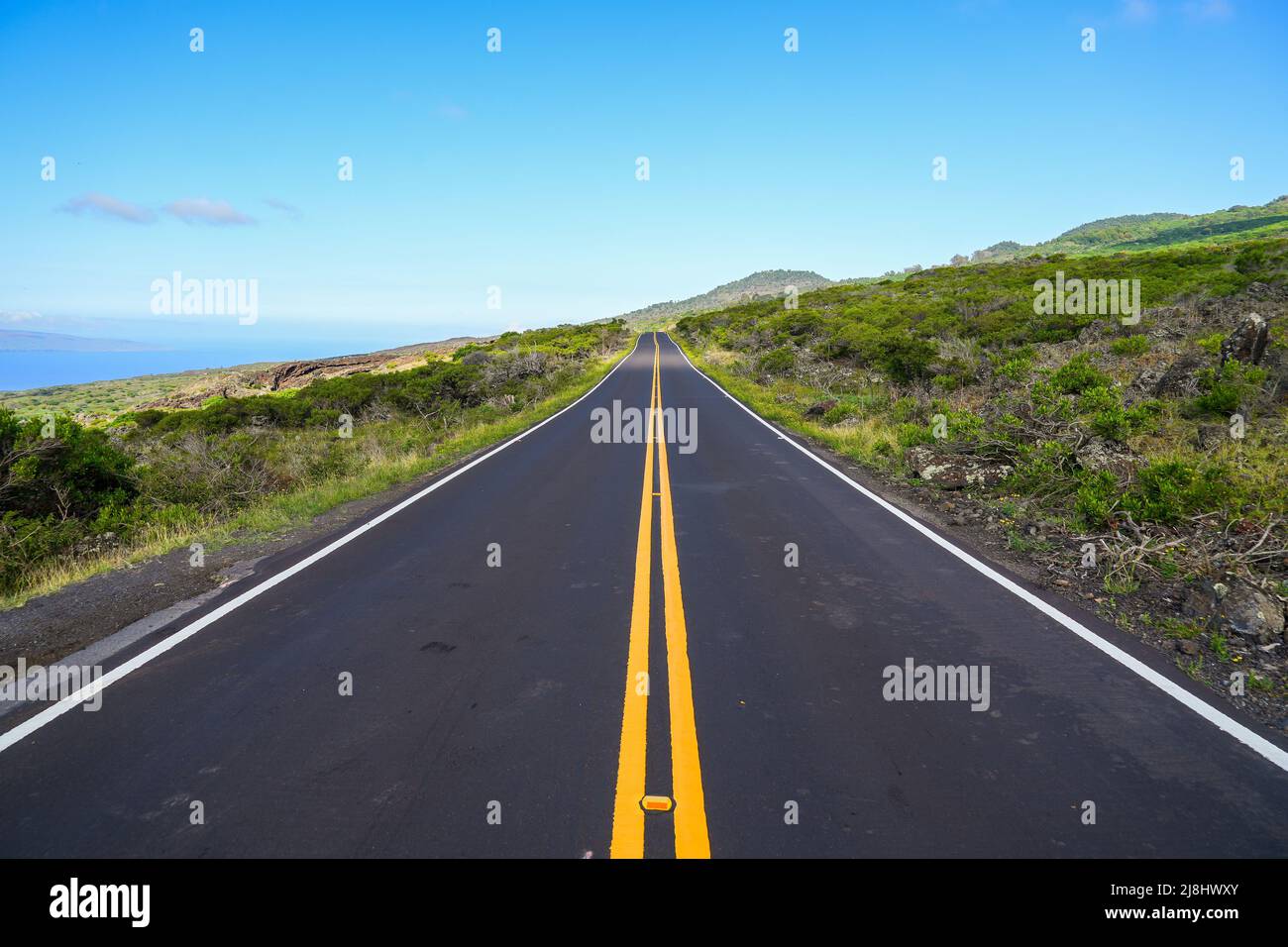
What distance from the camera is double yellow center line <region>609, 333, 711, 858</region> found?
2768mm

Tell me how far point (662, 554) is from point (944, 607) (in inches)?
107

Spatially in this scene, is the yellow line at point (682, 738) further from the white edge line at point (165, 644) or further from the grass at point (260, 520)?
the grass at point (260, 520)

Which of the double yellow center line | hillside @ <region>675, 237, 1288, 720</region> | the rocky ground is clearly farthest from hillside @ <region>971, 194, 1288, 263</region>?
the double yellow center line

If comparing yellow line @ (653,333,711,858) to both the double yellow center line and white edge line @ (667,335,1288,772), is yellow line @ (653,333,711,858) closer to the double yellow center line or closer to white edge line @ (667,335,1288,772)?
the double yellow center line

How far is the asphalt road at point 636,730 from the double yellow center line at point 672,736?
0.02 meters

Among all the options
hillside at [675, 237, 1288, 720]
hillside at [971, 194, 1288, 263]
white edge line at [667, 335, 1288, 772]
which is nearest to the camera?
white edge line at [667, 335, 1288, 772]

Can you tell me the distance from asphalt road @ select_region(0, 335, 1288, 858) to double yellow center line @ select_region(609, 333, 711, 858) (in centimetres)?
2

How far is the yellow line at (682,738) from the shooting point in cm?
276

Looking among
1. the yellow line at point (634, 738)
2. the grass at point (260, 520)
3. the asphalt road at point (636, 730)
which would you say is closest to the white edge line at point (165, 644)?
the asphalt road at point (636, 730)

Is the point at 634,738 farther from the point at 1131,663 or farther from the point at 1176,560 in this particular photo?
the point at 1176,560

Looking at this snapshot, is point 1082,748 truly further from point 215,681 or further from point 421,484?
point 421,484

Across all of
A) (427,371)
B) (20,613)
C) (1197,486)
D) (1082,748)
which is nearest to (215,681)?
(20,613)

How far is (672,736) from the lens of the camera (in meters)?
3.51

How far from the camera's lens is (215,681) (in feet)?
13.6
